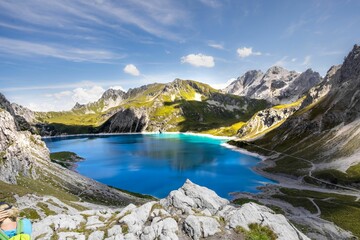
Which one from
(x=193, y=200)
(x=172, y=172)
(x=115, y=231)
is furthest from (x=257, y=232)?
(x=172, y=172)

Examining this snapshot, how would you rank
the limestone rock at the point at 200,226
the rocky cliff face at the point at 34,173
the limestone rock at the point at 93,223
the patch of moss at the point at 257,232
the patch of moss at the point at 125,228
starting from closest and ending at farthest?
the patch of moss at the point at 257,232 → the limestone rock at the point at 200,226 → the patch of moss at the point at 125,228 → the limestone rock at the point at 93,223 → the rocky cliff face at the point at 34,173

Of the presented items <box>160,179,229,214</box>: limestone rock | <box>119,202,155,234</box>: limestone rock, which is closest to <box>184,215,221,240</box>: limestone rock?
<box>160,179,229,214</box>: limestone rock

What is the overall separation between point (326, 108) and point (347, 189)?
93.1m

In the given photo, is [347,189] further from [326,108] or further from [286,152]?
[326,108]

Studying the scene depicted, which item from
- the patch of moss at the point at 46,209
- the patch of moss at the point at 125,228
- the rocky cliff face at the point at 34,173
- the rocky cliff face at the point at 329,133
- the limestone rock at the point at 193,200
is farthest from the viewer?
the rocky cliff face at the point at 329,133

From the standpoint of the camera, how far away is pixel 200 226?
24.9 m

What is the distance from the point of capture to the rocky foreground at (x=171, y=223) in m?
24.8

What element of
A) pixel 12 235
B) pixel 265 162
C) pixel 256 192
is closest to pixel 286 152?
pixel 265 162

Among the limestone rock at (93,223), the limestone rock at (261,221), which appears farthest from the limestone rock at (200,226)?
the limestone rock at (93,223)

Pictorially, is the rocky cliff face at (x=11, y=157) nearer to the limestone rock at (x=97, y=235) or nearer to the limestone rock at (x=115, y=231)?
the limestone rock at (x=97, y=235)

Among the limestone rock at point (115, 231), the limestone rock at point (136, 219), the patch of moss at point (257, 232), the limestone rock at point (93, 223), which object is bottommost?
the limestone rock at point (93, 223)

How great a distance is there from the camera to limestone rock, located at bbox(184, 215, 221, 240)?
24375 millimetres

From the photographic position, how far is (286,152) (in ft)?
528

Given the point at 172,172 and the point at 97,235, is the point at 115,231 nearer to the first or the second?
the point at 97,235
